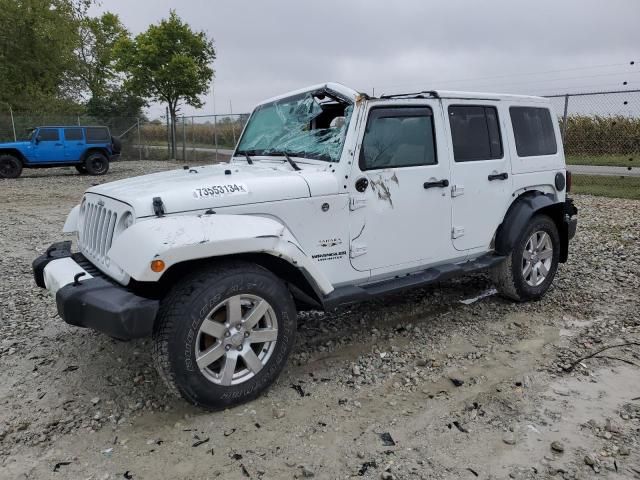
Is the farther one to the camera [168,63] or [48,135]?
[168,63]

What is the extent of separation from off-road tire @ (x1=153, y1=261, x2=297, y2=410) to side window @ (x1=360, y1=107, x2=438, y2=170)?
44.3 inches

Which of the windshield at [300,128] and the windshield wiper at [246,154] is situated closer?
the windshield at [300,128]

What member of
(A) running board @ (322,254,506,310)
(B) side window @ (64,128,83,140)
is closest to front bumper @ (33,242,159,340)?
(A) running board @ (322,254,506,310)

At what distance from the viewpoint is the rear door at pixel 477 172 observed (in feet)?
13.6

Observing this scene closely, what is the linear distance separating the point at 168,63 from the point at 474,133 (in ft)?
65.0

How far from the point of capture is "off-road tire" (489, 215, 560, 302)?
4637 millimetres

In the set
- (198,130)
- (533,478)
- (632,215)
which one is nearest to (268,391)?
(533,478)

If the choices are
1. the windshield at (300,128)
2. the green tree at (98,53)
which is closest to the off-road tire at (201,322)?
the windshield at (300,128)

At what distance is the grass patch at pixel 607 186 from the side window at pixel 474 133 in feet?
25.6

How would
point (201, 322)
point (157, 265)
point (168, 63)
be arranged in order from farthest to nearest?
point (168, 63) < point (201, 322) < point (157, 265)

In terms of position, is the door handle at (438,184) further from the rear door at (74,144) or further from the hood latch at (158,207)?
the rear door at (74,144)

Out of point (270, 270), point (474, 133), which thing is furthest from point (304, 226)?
point (474, 133)

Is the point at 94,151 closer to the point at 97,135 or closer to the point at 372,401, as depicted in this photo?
the point at 97,135

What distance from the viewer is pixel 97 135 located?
1788 cm
